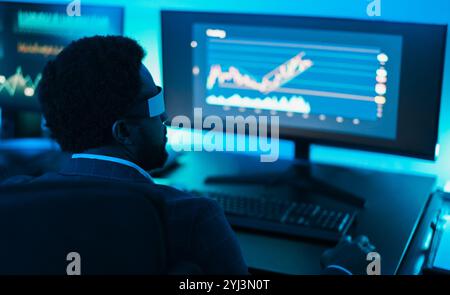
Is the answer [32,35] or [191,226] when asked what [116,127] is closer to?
[191,226]

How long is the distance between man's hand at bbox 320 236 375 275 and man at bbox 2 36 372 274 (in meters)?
0.38

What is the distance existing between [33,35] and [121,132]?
1216mm

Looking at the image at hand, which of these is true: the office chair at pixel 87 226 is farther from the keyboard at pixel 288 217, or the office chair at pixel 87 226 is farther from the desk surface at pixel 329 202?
the keyboard at pixel 288 217

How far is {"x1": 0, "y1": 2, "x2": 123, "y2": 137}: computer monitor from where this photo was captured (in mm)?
2092

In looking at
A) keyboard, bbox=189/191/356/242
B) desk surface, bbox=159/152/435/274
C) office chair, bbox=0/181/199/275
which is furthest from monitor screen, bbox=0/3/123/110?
office chair, bbox=0/181/199/275

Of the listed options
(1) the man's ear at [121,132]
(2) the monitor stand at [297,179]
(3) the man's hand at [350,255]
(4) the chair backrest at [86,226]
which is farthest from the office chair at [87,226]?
(2) the monitor stand at [297,179]

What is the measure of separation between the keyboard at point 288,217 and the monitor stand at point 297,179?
12cm

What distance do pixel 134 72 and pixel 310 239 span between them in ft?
2.31

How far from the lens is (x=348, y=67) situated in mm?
1764

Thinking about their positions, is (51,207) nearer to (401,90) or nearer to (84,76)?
(84,76)

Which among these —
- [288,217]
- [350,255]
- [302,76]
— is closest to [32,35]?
[302,76]

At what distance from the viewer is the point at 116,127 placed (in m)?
1.09

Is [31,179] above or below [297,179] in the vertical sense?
above

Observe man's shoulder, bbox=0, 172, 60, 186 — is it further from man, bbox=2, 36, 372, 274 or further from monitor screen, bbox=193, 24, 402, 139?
monitor screen, bbox=193, 24, 402, 139
